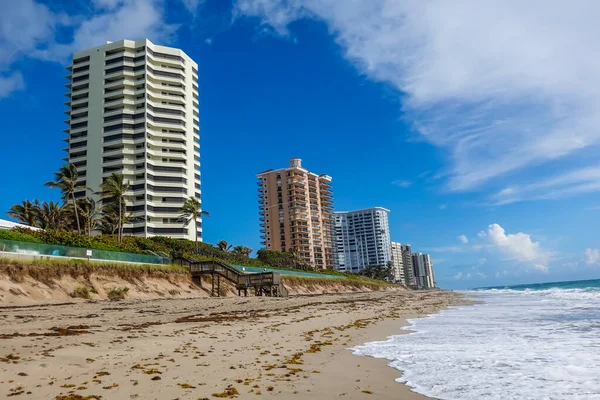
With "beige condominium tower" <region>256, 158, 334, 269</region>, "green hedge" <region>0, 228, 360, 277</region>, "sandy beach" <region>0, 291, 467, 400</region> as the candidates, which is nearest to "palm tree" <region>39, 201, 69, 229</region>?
"green hedge" <region>0, 228, 360, 277</region>

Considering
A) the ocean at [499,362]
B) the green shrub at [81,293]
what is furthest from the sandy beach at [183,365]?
the green shrub at [81,293]

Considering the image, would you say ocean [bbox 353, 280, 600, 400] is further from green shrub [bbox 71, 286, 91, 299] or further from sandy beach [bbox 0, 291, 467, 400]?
green shrub [bbox 71, 286, 91, 299]

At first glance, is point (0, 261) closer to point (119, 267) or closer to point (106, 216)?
point (119, 267)

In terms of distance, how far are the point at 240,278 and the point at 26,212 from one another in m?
41.2

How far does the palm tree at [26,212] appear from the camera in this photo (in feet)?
193

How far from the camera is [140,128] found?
9112cm

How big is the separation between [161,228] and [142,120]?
2469 cm

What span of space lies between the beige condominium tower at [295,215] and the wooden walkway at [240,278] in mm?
106126

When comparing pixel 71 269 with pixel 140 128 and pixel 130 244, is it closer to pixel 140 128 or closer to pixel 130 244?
pixel 130 244

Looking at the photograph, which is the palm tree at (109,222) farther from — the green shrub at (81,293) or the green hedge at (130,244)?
the green shrub at (81,293)

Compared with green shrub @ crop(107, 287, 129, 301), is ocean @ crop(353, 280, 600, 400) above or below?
below

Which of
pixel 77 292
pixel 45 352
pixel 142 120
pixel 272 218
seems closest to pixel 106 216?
pixel 142 120

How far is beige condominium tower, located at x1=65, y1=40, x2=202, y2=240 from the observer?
87.6m

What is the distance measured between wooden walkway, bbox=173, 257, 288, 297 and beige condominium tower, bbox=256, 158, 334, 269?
106 meters
